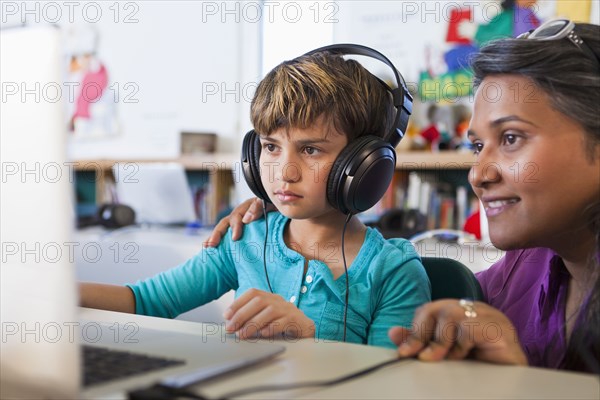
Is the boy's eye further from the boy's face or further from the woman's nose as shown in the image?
the woman's nose

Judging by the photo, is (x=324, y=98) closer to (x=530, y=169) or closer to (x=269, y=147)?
(x=269, y=147)

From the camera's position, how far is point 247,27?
3.84 meters

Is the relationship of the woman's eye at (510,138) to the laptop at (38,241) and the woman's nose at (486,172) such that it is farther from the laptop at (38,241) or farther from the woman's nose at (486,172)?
the laptop at (38,241)

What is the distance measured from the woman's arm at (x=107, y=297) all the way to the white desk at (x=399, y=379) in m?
0.44

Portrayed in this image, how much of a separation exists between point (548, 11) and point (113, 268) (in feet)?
6.76

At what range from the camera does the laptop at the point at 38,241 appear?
50 centimetres

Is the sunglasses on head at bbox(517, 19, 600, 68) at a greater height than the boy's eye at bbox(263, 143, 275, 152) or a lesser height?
greater

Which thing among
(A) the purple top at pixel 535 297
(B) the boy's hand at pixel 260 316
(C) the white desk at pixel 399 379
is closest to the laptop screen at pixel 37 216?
(C) the white desk at pixel 399 379

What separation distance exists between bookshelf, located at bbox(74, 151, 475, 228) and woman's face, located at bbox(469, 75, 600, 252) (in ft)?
5.73

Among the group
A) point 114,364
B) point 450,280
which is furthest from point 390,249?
point 114,364

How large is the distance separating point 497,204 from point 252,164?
16.4 inches

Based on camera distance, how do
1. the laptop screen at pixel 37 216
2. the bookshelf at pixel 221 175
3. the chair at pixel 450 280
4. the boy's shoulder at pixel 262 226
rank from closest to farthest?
the laptop screen at pixel 37 216
the chair at pixel 450 280
the boy's shoulder at pixel 262 226
the bookshelf at pixel 221 175

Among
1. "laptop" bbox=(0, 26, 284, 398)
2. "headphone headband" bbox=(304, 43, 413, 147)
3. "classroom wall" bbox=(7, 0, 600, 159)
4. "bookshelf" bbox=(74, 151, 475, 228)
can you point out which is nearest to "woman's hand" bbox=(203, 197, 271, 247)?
"headphone headband" bbox=(304, 43, 413, 147)

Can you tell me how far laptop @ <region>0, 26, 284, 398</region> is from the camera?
50cm
